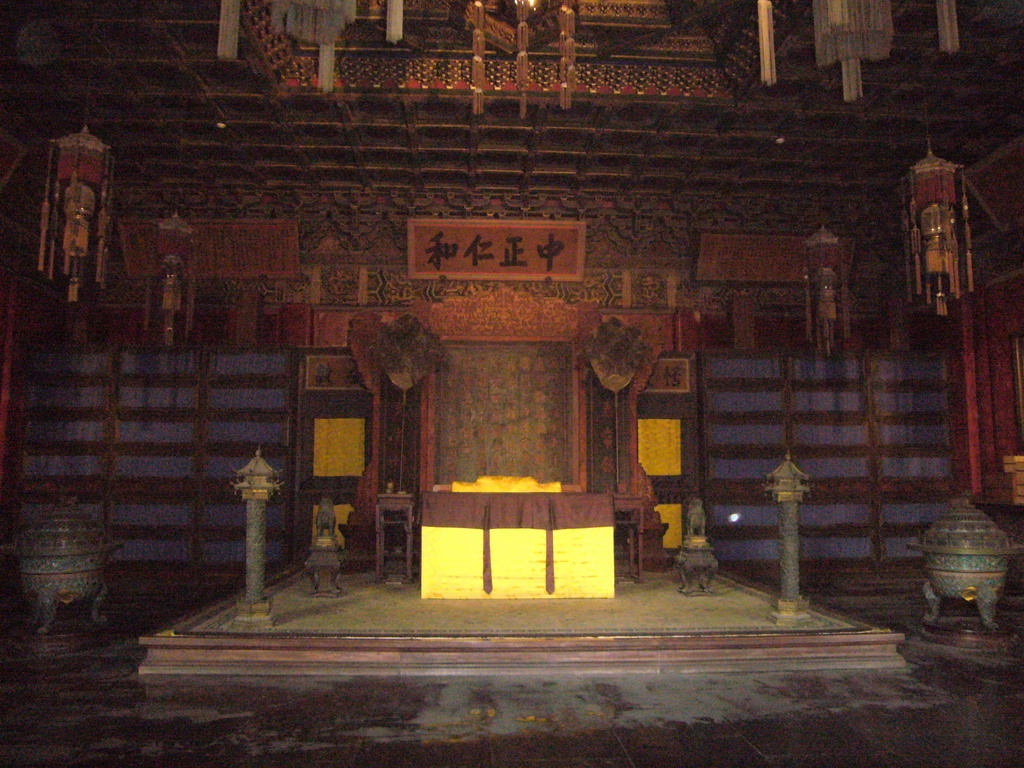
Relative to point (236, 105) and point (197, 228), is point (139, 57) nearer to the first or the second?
point (236, 105)

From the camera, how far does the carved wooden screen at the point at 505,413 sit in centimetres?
688

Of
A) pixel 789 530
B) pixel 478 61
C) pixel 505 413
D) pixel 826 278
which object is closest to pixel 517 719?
pixel 789 530

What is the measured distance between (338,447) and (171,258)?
2.58 m

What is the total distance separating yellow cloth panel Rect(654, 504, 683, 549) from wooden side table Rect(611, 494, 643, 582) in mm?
1369

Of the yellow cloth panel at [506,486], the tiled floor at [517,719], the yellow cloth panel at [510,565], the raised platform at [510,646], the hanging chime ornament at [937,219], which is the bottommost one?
the tiled floor at [517,719]

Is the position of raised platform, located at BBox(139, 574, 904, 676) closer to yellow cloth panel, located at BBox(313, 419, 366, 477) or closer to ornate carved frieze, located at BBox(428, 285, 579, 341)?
yellow cloth panel, located at BBox(313, 419, 366, 477)

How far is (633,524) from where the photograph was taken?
598cm

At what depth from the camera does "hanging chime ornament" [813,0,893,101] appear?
149 inches

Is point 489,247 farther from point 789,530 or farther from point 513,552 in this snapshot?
point 789,530

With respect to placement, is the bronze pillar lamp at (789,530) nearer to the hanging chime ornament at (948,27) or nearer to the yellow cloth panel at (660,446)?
the hanging chime ornament at (948,27)

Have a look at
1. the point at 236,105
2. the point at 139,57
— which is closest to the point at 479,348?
the point at 236,105

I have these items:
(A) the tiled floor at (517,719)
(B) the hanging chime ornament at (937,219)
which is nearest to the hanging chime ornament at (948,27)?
(B) the hanging chime ornament at (937,219)

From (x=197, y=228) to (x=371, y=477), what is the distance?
137 inches

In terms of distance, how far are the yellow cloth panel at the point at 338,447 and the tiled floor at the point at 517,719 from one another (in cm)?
316
